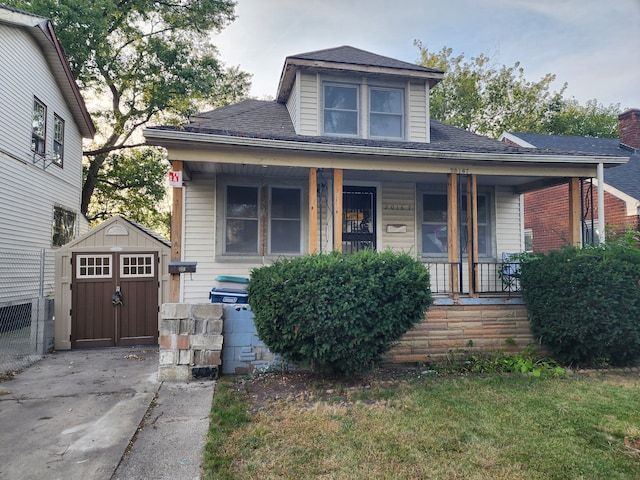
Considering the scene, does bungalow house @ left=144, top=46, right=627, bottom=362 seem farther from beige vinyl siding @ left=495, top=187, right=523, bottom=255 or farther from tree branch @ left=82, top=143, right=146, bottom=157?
tree branch @ left=82, top=143, right=146, bottom=157

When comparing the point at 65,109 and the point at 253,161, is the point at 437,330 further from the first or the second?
the point at 65,109

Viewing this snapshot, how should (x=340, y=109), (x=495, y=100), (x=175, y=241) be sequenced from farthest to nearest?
(x=495, y=100), (x=340, y=109), (x=175, y=241)

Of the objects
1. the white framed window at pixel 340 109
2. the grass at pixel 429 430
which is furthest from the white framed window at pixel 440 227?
the grass at pixel 429 430

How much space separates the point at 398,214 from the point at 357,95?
272cm

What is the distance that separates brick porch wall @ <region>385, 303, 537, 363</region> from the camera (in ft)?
19.9

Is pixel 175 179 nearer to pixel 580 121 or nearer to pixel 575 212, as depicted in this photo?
pixel 575 212

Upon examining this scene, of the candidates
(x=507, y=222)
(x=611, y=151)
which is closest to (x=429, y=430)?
(x=507, y=222)

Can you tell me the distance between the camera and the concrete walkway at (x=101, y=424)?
300 centimetres

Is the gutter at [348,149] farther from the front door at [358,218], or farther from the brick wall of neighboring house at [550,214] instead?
the brick wall of neighboring house at [550,214]

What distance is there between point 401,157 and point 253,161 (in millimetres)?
2544

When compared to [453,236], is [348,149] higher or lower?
higher

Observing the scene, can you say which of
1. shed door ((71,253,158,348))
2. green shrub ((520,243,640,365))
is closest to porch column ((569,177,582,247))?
green shrub ((520,243,640,365))

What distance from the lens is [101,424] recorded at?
380cm

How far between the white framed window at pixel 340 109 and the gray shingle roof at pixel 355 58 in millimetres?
521
